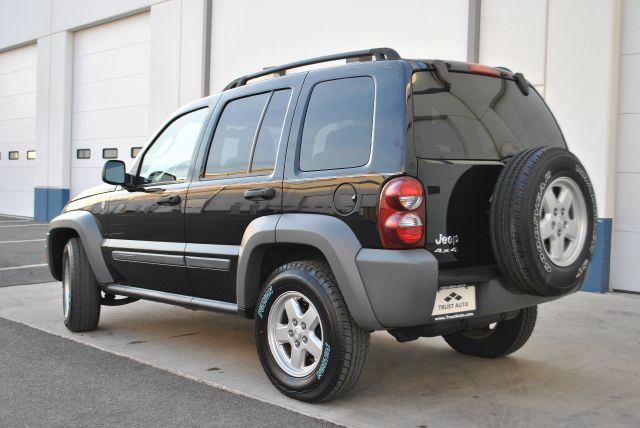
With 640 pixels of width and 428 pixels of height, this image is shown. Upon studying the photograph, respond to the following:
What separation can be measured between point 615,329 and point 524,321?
1885mm

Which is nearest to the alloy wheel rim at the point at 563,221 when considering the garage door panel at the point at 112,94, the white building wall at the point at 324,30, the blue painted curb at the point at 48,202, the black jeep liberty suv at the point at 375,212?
the black jeep liberty suv at the point at 375,212

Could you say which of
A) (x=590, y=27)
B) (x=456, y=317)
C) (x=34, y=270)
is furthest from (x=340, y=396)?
(x=34, y=270)

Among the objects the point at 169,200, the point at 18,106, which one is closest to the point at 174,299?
the point at 169,200

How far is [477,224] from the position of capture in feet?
11.9

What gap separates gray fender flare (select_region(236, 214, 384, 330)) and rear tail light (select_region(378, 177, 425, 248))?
19 cm

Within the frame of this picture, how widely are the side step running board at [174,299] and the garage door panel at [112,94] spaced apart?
11.0 m

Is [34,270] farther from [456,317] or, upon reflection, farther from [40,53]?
[40,53]

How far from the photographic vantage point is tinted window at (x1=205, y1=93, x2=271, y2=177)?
4.34m

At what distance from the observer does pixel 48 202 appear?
18.0m

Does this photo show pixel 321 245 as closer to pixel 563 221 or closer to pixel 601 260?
pixel 563 221

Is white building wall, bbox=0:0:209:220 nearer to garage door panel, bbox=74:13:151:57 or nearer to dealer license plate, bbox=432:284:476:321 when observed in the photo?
garage door panel, bbox=74:13:151:57

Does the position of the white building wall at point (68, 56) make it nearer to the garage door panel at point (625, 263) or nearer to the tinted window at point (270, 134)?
the garage door panel at point (625, 263)

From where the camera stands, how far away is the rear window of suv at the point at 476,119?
3.56m

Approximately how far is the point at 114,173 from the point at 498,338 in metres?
2.98
